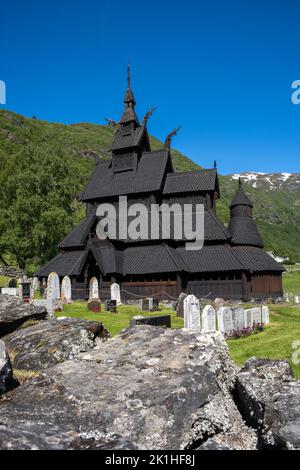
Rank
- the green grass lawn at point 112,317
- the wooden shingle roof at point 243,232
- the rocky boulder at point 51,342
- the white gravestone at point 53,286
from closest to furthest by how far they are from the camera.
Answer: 1. the rocky boulder at point 51,342
2. the green grass lawn at point 112,317
3. the white gravestone at point 53,286
4. the wooden shingle roof at point 243,232

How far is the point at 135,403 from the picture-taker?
15.5 ft

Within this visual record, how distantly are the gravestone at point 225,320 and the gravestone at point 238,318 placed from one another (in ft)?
0.94

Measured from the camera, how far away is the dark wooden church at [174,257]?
37.4 metres

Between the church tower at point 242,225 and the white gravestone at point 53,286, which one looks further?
the church tower at point 242,225

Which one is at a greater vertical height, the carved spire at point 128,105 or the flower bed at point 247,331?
the carved spire at point 128,105

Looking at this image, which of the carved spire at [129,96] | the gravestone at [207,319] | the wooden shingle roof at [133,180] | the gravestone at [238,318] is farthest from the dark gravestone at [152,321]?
the carved spire at [129,96]

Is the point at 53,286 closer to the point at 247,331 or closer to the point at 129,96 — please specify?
the point at 247,331

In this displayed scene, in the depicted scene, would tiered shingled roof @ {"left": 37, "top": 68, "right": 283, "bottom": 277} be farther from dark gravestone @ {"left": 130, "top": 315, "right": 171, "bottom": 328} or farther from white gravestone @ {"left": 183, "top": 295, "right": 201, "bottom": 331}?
dark gravestone @ {"left": 130, "top": 315, "right": 171, "bottom": 328}

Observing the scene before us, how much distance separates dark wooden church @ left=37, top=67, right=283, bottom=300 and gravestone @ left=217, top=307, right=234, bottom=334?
1591 centimetres

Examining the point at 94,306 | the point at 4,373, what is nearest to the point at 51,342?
the point at 4,373

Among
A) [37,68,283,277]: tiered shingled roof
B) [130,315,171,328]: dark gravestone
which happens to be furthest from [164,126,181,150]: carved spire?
[130,315,171,328]: dark gravestone

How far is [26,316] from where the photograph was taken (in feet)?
30.0

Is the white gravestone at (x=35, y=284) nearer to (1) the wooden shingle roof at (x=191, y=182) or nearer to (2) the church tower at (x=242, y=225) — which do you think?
(1) the wooden shingle roof at (x=191, y=182)

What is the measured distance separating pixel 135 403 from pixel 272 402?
5.10 feet
